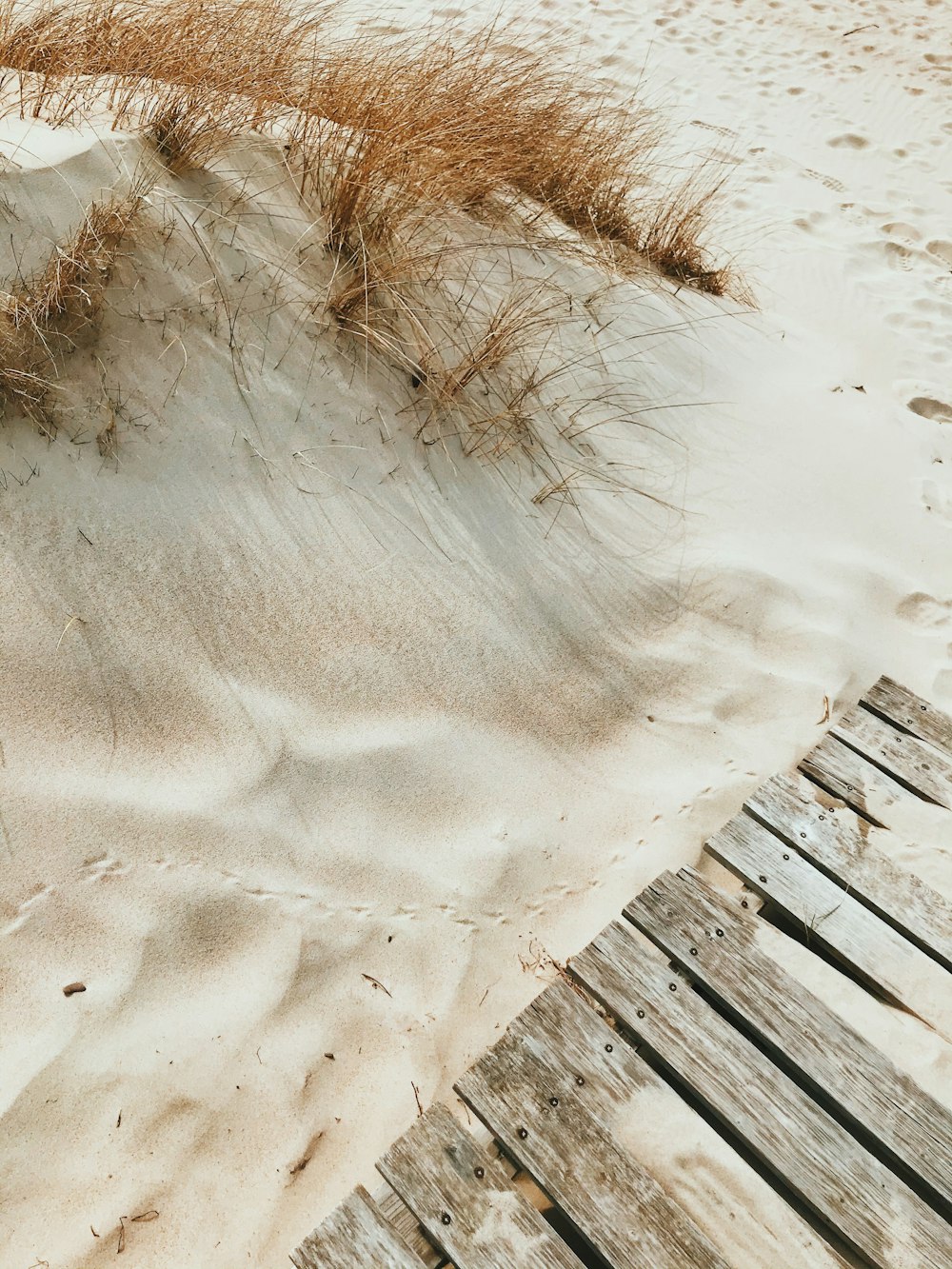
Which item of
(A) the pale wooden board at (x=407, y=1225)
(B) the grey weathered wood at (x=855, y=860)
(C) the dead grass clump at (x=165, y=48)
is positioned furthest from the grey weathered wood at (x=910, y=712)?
(C) the dead grass clump at (x=165, y=48)

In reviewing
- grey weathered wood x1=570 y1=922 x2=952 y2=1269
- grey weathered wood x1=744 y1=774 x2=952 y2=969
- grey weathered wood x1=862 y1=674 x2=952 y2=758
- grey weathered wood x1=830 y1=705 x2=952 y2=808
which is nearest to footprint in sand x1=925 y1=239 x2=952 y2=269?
grey weathered wood x1=862 y1=674 x2=952 y2=758

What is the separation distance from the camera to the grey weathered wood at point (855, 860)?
7.27ft

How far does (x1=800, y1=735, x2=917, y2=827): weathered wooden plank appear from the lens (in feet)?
8.19

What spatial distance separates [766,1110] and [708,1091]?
112 mm

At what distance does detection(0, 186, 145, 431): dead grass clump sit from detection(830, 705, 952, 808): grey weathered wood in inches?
87.8

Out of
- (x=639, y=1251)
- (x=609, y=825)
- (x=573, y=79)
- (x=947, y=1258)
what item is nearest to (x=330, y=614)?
(x=609, y=825)

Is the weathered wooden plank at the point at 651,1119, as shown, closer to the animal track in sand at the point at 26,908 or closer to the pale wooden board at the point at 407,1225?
the pale wooden board at the point at 407,1225

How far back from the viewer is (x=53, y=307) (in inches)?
99.5

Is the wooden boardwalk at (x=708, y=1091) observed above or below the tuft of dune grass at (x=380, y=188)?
below

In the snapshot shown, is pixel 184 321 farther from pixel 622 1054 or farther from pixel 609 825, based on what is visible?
pixel 622 1054

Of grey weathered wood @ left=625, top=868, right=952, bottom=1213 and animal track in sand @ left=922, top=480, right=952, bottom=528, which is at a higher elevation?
animal track in sand @ left=922, top=480, right=952, bottom=528

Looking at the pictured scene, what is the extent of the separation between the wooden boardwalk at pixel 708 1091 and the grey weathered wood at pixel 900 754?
264 millimetres

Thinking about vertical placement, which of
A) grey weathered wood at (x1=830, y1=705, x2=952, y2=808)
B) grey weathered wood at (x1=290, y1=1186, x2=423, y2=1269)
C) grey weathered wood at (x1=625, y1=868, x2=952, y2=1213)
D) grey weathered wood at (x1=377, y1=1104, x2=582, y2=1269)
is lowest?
grey weathered wood at (x1=290, y1=1186, x2=423, y2=1269)

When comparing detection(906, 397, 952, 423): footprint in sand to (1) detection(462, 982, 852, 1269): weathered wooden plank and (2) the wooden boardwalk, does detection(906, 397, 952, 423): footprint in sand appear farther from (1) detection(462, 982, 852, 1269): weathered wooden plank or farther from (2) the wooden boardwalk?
(1) detection(462, 982, 852, 1269): weathered wooden plank
